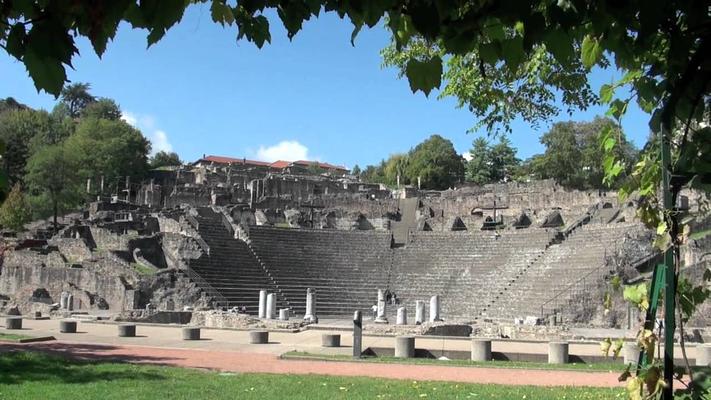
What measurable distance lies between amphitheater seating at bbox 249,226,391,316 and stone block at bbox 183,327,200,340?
1350cm

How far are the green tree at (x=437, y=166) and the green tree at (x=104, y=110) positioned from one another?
48.3 metres

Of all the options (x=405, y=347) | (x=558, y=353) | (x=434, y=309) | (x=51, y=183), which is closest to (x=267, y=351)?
(x=405, y=347)

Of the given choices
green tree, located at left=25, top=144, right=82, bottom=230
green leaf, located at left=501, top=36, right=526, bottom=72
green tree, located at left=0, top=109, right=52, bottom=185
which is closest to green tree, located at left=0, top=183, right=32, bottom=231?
green tree, located at left=25, top=144, right=82, bottom=230

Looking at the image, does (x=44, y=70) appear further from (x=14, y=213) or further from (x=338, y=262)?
(x=14, y=213)

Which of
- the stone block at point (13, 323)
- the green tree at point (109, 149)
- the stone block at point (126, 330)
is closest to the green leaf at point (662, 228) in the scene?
the stone block at point (126, 330)

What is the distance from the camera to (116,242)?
139 ft

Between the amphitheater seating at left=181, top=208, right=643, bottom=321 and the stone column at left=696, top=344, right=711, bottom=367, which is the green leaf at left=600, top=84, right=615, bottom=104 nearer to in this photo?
the stone column at left=696, top=344, right=711, bottom=367

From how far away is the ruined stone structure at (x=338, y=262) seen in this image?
31.6 m

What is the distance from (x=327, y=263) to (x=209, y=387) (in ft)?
95.3

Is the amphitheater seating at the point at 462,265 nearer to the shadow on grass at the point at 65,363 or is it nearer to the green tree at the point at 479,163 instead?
the shadow on grass at the point at 65,363

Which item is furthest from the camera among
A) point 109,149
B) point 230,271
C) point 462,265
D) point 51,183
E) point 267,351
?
point 109,149

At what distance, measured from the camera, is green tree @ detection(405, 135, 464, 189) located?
9312cm

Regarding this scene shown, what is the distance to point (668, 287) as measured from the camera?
3090 mm

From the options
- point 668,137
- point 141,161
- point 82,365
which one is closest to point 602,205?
point 82,365
